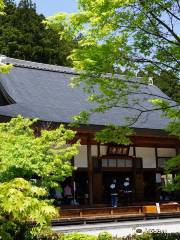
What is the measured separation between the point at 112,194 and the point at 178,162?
33.1ft

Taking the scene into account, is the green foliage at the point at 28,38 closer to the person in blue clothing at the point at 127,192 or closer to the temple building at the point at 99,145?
the temple building at the point at 99,145

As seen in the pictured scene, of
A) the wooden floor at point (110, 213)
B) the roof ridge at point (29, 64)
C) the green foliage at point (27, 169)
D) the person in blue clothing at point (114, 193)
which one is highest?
the roof ridge at point (29, 64)

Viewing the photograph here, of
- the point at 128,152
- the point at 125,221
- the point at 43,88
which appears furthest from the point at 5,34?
the point at 125,221

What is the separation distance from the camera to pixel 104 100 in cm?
1207

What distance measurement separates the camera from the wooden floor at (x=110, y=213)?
17828 mm

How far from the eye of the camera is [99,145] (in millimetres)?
22094

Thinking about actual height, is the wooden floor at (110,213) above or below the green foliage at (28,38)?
below

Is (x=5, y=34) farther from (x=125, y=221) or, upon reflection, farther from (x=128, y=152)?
(x=125, y=221)

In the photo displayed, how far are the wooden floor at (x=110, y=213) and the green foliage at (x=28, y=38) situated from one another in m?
27.6

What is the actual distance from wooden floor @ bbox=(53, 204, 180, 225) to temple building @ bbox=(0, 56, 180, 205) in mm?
1565

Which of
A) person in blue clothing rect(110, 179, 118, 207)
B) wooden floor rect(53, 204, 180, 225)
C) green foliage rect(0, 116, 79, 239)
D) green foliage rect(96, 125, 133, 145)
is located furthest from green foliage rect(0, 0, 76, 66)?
green foliage rect(0, 116, 79, 239)

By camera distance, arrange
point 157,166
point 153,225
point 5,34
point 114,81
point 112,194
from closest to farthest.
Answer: point 114,81, point 153,225, point 112,194, point 157,166, point 5,34

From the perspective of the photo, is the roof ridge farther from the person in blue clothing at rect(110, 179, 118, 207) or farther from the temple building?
the person in blue clothing at rect(110, 179, 118, 207)

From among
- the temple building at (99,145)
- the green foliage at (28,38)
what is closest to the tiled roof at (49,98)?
the temple building at (99,145)
